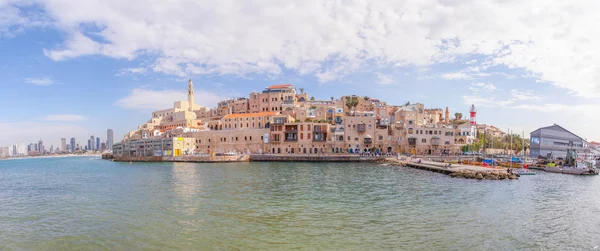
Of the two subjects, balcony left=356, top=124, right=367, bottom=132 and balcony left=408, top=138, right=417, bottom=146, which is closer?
balcony left=408, top=138, right=417, bottom=146

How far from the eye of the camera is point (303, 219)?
1714 cm

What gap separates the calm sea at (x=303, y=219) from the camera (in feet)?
45.0

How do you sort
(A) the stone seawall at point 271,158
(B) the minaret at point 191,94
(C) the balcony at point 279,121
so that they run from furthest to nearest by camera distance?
1. (B) the minaret at point 191,94
2. (C) the balcony at point 279,121
3. (A) the stone seawall at point 271,158

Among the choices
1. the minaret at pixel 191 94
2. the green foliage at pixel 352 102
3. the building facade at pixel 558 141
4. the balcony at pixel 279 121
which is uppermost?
the minaret at pixel 191 94

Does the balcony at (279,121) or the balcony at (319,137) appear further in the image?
the balcony at (279,121)

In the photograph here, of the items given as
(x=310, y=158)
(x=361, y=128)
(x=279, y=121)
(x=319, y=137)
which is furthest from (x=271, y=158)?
(x=361, y=128)

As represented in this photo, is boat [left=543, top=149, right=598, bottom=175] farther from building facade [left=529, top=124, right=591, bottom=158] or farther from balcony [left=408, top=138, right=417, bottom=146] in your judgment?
balcony [left=408, top=138, right=417, bottom=146]

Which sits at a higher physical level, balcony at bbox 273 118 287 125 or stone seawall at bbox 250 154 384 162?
balcony at bbox 273 118 287 125

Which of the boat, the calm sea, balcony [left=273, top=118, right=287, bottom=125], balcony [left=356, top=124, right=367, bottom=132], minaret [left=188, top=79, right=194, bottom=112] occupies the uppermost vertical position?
minaret [left=188, top=79, right=194, bottom=112]

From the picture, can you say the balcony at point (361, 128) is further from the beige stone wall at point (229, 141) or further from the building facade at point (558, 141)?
the building facade at point (558, 141)

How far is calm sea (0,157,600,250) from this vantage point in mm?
13727

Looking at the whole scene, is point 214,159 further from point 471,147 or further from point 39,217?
point 471,147

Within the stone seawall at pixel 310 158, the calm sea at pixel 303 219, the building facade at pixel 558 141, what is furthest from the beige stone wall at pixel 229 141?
the building facade at pixel 558 141

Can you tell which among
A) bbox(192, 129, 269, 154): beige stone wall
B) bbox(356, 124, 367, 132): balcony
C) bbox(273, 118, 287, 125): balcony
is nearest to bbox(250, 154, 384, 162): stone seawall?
bbox(192, 129, 269, 154): beige stone wall
